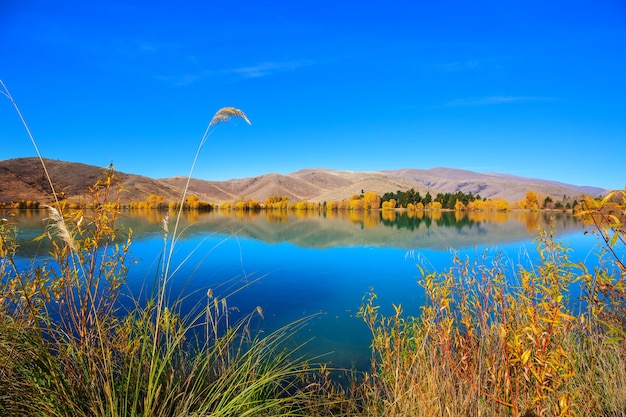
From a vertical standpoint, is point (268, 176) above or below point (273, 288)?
above

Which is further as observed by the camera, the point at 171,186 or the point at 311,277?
the point at 171,186

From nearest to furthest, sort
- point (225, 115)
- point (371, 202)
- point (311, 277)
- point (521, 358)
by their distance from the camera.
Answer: point (521, 358), point (225, 115), point (311, 277), point (371, 202)

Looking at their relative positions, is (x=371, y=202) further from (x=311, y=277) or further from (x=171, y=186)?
(x=171, y=186)

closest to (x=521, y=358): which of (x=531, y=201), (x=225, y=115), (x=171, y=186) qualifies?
(x=225, y=115)

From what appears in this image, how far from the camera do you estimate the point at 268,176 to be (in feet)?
655

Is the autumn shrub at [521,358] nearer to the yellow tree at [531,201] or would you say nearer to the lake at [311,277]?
the lake at [311,277]

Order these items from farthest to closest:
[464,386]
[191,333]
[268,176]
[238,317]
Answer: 1. [268,176]
2. [238,317]
3. [191,333]
4. [464,386]

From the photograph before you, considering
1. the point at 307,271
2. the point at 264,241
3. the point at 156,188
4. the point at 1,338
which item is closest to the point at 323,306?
the point at 307,271

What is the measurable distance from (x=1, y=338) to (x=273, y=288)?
38.9ft

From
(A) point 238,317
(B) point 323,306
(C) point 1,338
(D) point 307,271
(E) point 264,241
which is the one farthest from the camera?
(E) point 264,241

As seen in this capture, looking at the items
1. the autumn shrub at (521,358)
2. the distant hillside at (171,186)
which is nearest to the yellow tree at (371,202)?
the distant hillside at (171,186)

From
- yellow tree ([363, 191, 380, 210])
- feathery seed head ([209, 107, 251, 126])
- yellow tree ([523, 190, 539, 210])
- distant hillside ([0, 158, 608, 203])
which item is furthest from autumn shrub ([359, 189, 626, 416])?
yellow tree ([523, 190, 539, 210])

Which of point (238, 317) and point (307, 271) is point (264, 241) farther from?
point (238, 317)

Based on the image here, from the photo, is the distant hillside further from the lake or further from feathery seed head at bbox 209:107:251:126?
feathery seed head at bbox 209:107:251:126
